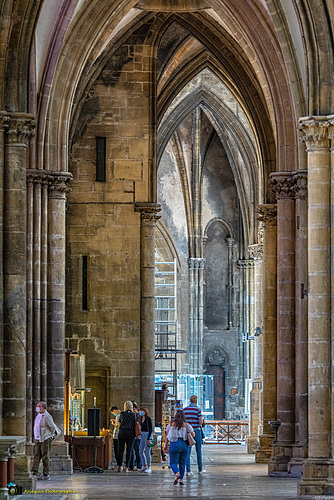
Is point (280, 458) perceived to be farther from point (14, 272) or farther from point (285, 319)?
point (14, 272)

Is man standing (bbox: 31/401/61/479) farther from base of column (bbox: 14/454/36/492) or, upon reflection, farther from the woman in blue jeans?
base of column (bbox: 14/454/36/492)

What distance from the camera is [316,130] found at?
15.1 m

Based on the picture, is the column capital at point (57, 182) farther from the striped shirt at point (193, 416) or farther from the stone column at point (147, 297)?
the stone column at point (147, 297)

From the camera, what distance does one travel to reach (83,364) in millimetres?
24234

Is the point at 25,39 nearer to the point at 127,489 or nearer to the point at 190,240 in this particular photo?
the point at 127,489

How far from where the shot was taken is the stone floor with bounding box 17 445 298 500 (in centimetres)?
1495

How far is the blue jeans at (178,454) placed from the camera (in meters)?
Result: 17.1

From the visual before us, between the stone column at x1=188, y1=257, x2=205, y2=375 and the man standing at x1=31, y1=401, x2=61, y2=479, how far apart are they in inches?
882

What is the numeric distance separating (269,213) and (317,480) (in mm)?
10665

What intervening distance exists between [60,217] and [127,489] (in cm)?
647

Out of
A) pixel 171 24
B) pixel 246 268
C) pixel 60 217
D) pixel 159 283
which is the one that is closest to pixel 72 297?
pixel 60 217

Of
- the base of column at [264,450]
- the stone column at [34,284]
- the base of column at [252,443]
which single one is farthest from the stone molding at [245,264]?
the stone column at [34,284]

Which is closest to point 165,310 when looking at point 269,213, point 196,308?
point 196,308

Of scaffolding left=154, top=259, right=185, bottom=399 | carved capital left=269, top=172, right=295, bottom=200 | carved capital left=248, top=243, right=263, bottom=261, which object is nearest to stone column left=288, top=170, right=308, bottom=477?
carved capital left=269, top=172, right=295, bottom=200
